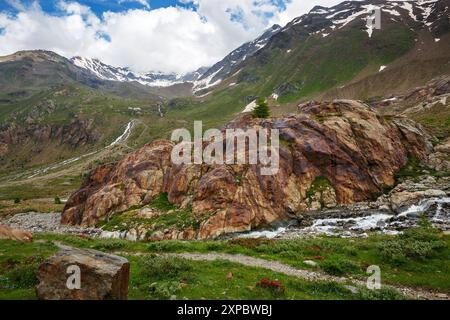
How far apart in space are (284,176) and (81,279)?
43.5m

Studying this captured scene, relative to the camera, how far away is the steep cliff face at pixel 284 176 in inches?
1971

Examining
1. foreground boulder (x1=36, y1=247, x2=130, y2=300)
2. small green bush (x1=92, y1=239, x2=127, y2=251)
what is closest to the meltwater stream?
small green bush (x1=92, y1=239, x2=127, y2=251)

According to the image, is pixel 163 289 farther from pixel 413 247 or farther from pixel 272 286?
pixel 413 247

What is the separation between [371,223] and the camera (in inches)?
1754

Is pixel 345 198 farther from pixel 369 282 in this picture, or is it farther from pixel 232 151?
pixel 369 282

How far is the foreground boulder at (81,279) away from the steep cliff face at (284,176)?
2944 cm

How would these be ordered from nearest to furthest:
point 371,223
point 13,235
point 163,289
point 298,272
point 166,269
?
1. point 163,289
2. point 166,269
3. point 298,272
4. point 13,235
5. point 371,223

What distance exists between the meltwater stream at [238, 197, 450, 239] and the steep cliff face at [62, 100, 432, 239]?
172 inches

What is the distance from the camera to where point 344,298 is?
19203 millimetres

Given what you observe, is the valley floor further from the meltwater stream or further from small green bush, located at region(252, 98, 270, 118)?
small green bush, located at region(252, 98, 270, 118)

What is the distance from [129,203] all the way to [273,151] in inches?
1049

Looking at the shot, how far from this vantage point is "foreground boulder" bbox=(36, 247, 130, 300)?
607 inches

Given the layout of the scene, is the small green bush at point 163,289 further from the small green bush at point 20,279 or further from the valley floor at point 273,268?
the small green bush at point 20,279

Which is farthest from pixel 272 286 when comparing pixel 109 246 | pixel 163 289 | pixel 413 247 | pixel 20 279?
pixel 109 246
